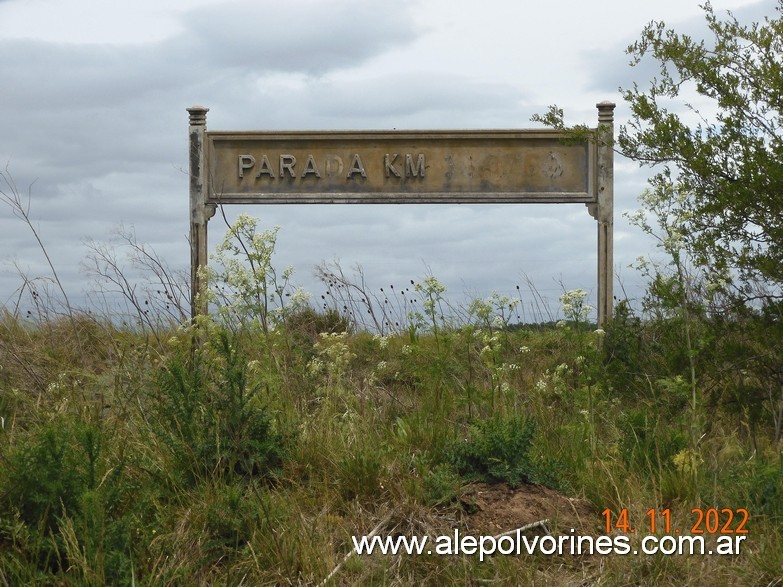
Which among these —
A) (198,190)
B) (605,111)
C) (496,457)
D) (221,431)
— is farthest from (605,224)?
(221,431)

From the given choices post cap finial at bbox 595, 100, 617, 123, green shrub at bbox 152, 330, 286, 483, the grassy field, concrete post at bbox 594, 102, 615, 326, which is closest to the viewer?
the grassy field

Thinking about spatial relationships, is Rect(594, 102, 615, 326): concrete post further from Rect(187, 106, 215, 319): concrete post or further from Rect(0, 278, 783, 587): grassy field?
Rect(0, 278, 783, 587): grassy field

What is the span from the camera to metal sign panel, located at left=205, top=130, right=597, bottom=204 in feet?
36.8

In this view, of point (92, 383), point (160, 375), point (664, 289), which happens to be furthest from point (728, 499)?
point (92, 383)

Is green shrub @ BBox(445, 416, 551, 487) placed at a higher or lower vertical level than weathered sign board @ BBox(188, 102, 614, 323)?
lower

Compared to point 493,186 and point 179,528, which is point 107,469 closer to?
point 179,528

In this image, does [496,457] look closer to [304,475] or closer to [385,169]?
[304,475]

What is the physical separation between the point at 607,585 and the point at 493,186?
8.21 m

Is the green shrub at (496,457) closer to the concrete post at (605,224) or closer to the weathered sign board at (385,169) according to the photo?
the concrete post at (605,224)

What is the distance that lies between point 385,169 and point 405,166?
0.27 metres
